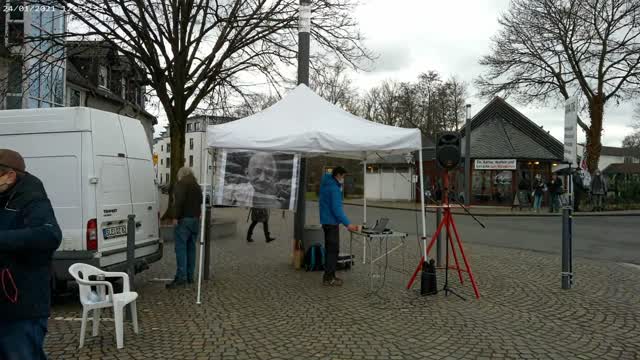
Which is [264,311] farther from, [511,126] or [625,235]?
[511,126]

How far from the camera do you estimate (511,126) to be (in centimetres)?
3662

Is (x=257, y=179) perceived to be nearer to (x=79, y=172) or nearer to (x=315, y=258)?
(x=315, y=258)

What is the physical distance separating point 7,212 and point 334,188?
536cm

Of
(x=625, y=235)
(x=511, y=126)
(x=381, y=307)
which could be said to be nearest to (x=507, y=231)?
(x=625, y=235)

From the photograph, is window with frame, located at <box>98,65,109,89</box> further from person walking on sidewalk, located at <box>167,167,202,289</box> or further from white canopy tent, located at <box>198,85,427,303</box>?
white canopy tent, located at <box>198,85,427,303</box>

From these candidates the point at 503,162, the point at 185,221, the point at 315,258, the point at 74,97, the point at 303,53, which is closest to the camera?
the point at 185,221

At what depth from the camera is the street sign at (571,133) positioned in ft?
26.1

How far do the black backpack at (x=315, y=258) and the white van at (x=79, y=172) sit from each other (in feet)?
11.0

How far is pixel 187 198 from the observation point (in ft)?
26.0

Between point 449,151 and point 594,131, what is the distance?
28.0 meters

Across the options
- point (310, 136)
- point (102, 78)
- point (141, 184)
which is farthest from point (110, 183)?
point (102, 78)

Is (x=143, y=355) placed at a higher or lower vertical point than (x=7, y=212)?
lower

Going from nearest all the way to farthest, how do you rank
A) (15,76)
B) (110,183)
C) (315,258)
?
(110,183), (315,258), (15,76)

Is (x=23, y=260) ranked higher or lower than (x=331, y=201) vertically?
lower
